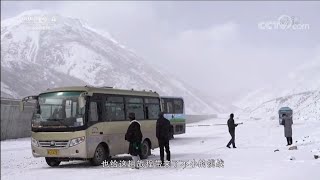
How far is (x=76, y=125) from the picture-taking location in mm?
14250

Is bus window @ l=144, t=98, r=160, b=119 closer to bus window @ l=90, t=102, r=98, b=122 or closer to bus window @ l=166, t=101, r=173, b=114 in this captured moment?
bus window @ l=90, t=102, r=98, b=122

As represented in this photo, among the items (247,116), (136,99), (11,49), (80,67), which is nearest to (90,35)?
(11,49)

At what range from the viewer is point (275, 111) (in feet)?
190

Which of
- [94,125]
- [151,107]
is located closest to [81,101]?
[94,125]

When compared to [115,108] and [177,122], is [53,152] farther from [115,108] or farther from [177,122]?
[177,122]

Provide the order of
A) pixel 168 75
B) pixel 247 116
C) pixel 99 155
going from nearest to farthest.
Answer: pixel 99 155
pixel 247 116
pixel 168 75

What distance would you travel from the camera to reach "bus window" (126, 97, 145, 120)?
56.8 ft

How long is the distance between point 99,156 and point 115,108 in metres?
2.04

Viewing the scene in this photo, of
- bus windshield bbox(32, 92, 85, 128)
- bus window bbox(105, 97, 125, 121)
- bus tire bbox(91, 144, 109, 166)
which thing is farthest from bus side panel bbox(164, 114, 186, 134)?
bus windshield bbox(32, 92, 85, 128)

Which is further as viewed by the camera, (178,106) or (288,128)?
(178,106)

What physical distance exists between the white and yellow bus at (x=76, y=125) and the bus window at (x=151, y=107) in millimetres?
2704

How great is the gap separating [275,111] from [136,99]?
42.8 metres

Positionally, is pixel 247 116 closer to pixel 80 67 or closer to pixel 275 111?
pixel 275 111

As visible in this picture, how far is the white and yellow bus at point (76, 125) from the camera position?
14242 mm
